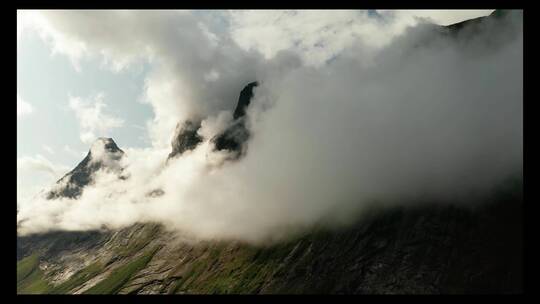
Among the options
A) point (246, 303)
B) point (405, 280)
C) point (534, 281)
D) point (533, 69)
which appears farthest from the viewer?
point (405, 280)

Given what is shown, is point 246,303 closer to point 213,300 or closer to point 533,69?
point 213,300

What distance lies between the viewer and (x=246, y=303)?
727 inches

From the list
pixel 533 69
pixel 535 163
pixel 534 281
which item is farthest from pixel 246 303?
pixel 534 281
